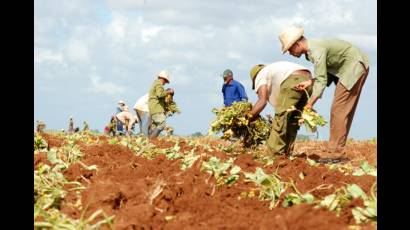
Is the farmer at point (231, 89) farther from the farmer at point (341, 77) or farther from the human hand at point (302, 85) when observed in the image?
the human hand at point (302, 85)

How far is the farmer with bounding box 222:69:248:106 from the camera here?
1387cm

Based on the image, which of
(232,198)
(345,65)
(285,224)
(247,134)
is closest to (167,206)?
(232,198)

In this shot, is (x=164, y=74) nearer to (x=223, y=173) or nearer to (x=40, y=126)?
(x=40, y=126)

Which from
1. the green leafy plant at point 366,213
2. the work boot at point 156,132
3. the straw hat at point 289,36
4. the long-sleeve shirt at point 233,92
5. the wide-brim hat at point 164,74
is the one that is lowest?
the work boot at point 156,132

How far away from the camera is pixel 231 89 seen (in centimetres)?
1391

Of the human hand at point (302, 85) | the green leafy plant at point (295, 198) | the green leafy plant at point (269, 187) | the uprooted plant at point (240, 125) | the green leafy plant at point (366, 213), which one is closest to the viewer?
the green leafy plant at point (366, 213)

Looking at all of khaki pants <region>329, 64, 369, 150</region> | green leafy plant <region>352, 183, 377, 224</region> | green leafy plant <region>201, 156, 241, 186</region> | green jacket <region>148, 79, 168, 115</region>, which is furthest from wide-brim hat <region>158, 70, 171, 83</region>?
green leafy plant <region>352, 183, 377, 224</region>

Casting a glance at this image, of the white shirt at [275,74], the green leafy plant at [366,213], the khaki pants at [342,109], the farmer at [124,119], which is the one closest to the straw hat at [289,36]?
the white shirt at [275,74]

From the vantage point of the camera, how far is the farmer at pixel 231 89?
45.5 feet

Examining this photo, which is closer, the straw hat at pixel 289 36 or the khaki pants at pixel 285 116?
the khaki pants at pixel 285 116

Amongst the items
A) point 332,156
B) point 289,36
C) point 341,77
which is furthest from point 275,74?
point 332,156

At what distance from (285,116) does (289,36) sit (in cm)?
112

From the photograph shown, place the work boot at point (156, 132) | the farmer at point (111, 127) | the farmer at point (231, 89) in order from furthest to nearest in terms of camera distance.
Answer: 1. the farmer at point (111, 127)
2. the work boot at point (156, 132)
3. the farmer at point (231, 89)
